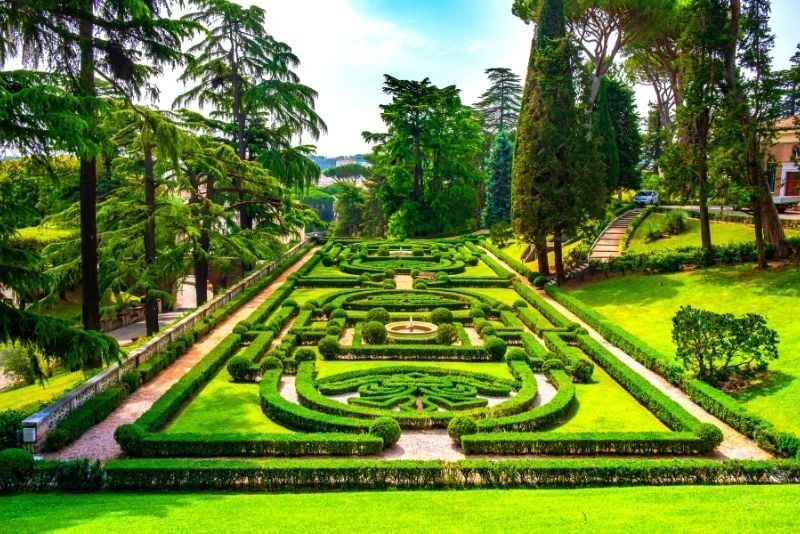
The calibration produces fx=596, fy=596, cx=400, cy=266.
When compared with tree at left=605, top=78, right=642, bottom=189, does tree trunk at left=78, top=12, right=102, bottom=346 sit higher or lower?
lower

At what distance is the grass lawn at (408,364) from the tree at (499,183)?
37.5m

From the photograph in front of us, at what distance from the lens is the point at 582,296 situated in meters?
27.0

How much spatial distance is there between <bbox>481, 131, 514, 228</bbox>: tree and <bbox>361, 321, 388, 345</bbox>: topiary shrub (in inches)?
1440

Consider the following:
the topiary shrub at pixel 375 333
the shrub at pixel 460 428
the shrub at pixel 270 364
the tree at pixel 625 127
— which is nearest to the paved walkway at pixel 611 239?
the tree at pixel 625 127

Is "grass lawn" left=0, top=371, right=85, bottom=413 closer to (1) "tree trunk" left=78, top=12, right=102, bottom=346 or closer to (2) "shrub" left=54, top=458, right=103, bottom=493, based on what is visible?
(1) "tree trunk" left=78, top=12, right=102, bottom=346

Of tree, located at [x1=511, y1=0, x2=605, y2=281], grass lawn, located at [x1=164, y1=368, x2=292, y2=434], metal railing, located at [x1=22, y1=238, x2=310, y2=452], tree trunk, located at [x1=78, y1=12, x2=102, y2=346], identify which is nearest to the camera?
metal railing, located at [x1=22, y1=238, x2=310, y2=452]

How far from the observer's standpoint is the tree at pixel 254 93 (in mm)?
31094

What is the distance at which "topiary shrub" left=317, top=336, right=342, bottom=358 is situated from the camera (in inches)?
728

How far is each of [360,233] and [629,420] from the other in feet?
210

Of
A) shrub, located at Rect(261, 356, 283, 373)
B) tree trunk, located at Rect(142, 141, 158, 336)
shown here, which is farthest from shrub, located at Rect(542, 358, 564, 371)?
tree trunk, located at Rect(142, 141, 158, 336)

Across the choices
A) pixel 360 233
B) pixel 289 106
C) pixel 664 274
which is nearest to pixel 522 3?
pixel 289 106

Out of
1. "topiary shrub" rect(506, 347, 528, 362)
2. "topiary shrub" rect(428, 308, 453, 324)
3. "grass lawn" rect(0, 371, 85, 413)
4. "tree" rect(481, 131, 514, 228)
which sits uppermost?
"tree" rect(481, 131, 514, 228)

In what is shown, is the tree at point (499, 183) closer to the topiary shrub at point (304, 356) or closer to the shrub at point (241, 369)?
the topiary shrub at point (304, 356)

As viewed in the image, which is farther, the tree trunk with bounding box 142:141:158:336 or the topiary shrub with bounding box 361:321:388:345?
the tree trunk with bounding box 142:141:158:336
